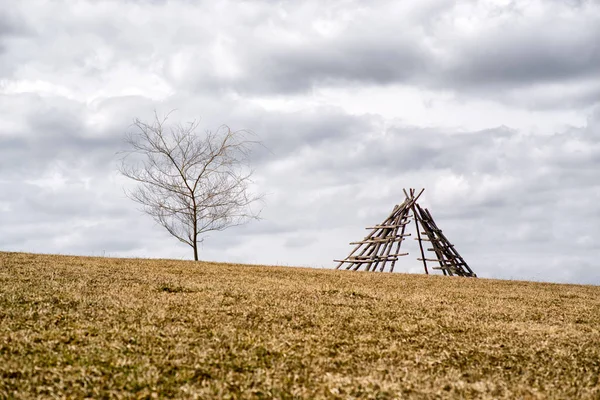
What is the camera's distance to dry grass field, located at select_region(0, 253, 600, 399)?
8.02 m

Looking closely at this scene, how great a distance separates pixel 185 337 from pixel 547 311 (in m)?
9.81

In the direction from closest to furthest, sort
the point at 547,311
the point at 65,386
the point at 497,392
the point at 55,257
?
1. the point at 65,386
2. the point at 497,392
3. the point at 547,311
4. the point at 55,257

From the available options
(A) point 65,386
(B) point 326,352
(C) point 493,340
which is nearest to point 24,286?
(A) point 65,386

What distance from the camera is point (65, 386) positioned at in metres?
7.71

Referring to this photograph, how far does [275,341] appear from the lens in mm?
9930

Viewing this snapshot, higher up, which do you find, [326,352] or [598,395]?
[326,352]

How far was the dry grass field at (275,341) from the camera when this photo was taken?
802cm

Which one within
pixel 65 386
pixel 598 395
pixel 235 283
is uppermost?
pixel 235 283

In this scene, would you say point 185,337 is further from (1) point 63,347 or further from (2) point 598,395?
(2) point 598,395

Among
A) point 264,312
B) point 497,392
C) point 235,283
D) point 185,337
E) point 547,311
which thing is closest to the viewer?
point 497,392

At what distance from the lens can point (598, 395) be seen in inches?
336

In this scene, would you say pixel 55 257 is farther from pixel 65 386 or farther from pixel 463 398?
pixel 463 398

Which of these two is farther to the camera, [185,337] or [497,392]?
[185,337]

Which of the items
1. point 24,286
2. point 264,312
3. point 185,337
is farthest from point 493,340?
point 24,286
